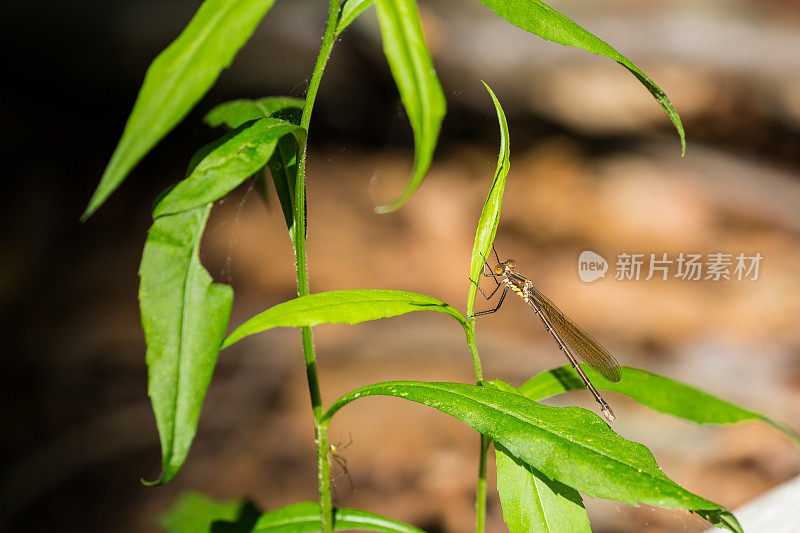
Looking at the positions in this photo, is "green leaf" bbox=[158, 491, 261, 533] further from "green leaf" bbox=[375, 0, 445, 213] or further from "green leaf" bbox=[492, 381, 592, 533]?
"green leaf" bbox=[375, 0, 445, 213]

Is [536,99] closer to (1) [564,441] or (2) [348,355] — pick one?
(2) [348,355]

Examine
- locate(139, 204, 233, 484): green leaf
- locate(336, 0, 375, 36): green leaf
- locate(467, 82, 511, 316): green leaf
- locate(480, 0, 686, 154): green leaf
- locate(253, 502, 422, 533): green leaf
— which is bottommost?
locate(253, 502, 422, 533): green leaf

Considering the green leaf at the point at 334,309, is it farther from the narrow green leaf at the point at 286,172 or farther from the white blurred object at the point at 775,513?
the white blurred object at the point at 775,513

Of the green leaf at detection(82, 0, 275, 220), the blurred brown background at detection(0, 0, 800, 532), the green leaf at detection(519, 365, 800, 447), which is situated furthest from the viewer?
the blurred brown background at detection(0, 0, 800, 532)

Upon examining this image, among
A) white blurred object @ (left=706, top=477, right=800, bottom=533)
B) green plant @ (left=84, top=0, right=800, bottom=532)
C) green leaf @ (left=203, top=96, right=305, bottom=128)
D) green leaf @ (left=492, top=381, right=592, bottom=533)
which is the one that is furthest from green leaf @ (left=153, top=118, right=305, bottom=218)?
white blurred object @ (left=706, top=477, right=800, bottom=533)

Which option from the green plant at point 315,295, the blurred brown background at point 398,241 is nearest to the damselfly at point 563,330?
the green plant at point 315,295

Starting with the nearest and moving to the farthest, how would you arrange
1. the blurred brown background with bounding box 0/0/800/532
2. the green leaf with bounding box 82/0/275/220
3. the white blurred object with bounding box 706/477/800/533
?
the green leaf with bounding box 82/0/275/220
the white blurred object with bounding box 706/477/800/533
the blurred brown background with bounding box 0/0/800/532

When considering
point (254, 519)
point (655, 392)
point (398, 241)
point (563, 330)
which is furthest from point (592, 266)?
point (398, 241)
